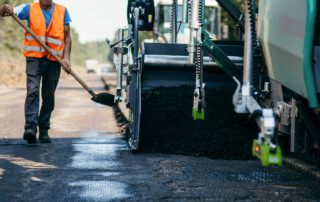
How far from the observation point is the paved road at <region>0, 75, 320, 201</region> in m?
4.11

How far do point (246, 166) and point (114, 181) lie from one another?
1.43 meters

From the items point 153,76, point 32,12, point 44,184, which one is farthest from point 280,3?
point 32,12

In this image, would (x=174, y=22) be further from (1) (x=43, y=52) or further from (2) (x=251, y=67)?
(2) (x=251, y=67)

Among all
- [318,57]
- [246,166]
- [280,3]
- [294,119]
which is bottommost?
[246,166]

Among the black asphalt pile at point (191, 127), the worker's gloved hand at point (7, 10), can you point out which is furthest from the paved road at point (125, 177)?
the worker's gloved hand at point (7, 10)

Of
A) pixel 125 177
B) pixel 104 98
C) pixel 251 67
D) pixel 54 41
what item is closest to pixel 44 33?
pixel 54 41

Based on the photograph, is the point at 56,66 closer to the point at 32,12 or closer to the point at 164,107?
the point at 32,12

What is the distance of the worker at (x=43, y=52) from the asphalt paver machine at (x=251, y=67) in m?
0.70

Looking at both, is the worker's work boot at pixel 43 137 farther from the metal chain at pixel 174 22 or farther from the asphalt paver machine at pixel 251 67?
the metal chain at pixel 174 22

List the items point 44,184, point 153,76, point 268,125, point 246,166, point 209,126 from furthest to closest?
point 153,76, point 209,126, point 246,166, point 44,184, point 268,125

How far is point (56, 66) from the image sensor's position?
6.89m

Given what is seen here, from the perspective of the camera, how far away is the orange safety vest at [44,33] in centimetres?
670

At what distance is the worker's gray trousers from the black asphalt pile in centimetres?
112

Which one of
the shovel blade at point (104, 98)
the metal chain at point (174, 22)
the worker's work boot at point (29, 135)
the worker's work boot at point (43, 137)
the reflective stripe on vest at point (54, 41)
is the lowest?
the worker's work boot at point (43, 137)
